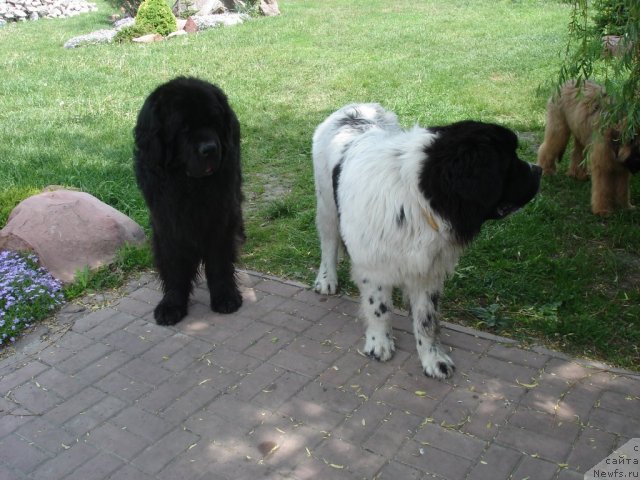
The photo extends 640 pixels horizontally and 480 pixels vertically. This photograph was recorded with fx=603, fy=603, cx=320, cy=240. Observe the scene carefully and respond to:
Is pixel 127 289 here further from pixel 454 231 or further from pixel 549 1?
pixel 549 1

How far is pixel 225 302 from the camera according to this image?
4.61m

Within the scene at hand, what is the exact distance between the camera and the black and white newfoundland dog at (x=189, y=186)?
3.80 m

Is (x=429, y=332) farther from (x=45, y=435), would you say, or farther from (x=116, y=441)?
(x=45, y=435)

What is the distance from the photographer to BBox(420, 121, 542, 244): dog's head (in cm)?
321

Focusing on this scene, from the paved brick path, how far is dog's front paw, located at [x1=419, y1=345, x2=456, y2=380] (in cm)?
6

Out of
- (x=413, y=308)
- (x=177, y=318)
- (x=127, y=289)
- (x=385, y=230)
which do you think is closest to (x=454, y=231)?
(x=385, y=230)

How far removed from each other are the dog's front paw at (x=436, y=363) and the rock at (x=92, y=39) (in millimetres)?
15411

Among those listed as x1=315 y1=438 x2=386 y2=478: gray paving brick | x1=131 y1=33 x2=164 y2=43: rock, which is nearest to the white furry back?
x1=315 y1=438 x2=386 y2=478: gray paving brick

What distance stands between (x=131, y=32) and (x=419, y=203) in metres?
15.1

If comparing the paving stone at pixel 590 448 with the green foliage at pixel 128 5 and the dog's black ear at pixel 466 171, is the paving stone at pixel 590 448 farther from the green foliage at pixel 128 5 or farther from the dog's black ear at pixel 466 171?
the green foliage at pixel 128 5

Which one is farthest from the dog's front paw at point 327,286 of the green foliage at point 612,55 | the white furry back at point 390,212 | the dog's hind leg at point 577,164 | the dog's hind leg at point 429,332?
the dog's hind leg at point 577,164

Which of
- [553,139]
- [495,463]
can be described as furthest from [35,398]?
[553,139]

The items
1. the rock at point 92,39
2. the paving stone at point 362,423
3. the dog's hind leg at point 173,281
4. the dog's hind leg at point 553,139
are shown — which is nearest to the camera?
the paving stone at point 362,423

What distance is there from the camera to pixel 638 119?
144 inches
